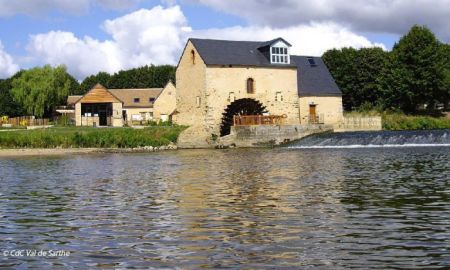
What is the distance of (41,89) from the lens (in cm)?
6738

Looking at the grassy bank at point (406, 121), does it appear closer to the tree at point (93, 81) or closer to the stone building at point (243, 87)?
the stone building at point (243, 87)

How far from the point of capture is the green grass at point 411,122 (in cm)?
5125

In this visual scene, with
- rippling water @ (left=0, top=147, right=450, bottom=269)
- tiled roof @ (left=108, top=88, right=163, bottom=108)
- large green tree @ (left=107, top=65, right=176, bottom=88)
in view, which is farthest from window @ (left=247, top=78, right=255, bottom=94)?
large green tree @ (left=107, top=65, right=176, bottom=88)

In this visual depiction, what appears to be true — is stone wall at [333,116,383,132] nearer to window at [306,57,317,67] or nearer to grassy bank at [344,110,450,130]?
grassy bank at [344,110,450,130]

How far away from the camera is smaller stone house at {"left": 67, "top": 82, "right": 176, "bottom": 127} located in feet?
195

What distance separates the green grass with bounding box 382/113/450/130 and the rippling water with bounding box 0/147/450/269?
33.2 metres

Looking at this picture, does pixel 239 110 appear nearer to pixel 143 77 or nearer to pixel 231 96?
pixel 231 96

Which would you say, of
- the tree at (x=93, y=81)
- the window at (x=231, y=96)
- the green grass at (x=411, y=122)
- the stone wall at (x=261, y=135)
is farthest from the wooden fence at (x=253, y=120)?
the tree at (x=93, y=81)

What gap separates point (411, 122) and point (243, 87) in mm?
15781

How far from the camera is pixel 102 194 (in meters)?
15.0

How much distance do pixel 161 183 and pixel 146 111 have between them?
56.4 meters

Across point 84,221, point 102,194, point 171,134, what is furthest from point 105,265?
point 171,134

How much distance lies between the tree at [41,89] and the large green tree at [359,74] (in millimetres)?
31901

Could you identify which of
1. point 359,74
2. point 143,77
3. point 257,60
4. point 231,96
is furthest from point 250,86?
point 143,77
